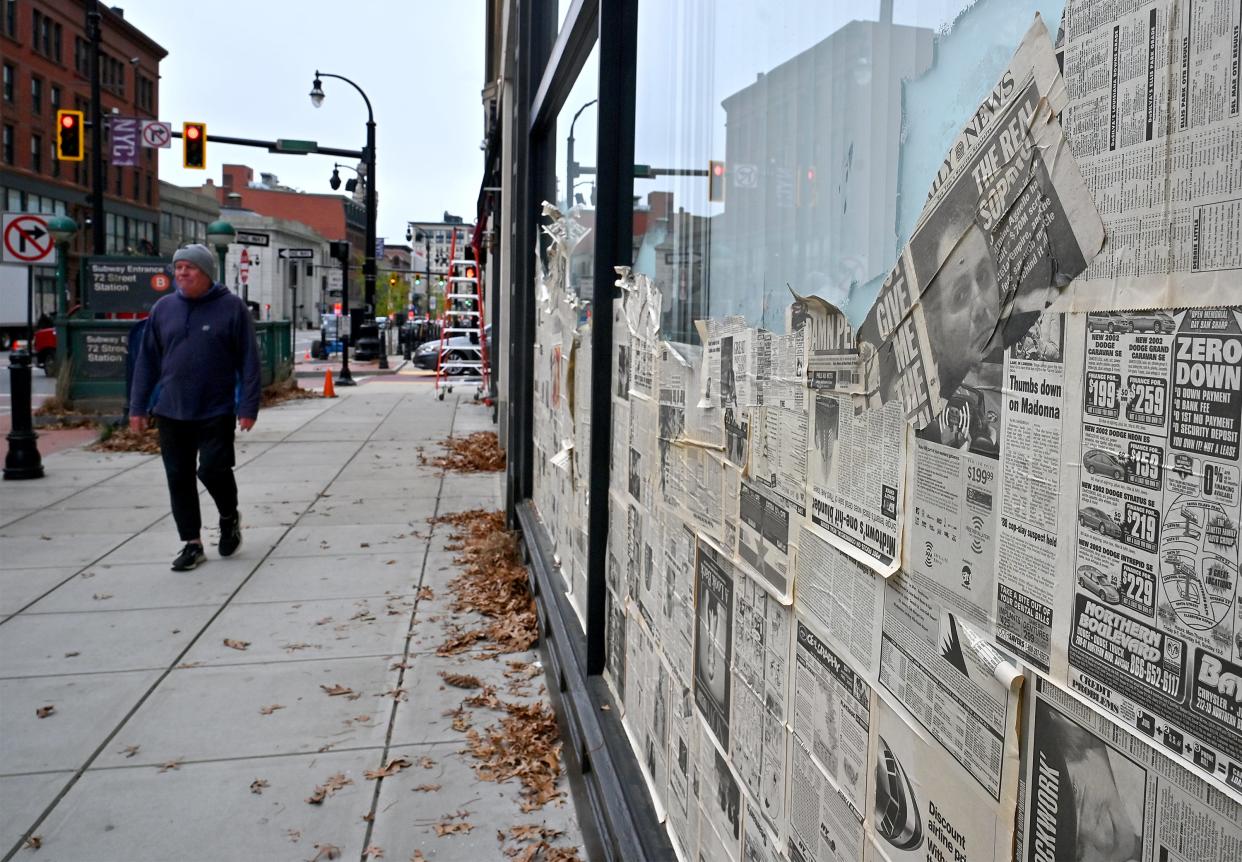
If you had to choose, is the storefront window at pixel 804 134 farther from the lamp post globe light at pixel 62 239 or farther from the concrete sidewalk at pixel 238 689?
the lamp post globe light at pixel 62 239

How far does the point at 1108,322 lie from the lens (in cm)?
89

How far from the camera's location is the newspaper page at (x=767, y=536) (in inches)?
66.8

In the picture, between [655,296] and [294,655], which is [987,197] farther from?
[294,655]

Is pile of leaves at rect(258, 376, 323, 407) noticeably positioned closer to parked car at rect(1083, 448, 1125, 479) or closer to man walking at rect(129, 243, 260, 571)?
man walking at rect(129, 243, 260, 571)

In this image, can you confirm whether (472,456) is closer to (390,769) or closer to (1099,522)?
(390,769)

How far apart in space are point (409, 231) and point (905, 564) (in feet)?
214

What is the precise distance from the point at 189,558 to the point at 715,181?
221 inches

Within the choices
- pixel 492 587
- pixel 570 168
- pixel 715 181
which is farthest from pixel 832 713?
pixel 492 587

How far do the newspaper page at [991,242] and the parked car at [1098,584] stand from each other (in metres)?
Result: 0.24

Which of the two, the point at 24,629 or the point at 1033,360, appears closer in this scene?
the point at 1033,360

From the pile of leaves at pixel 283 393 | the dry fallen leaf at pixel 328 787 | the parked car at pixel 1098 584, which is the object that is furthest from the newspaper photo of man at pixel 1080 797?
the pile of leaves at pixel 283 393

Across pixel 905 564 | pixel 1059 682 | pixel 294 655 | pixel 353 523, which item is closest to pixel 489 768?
pixel 294 655

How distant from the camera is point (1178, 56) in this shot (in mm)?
823

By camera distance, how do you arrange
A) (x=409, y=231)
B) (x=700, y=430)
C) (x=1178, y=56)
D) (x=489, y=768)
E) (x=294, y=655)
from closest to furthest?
(x=1178, y=56) → (x=700, y=430) → (x=489, y=768) → (x=294, y=655) → (x=409, y=231)
